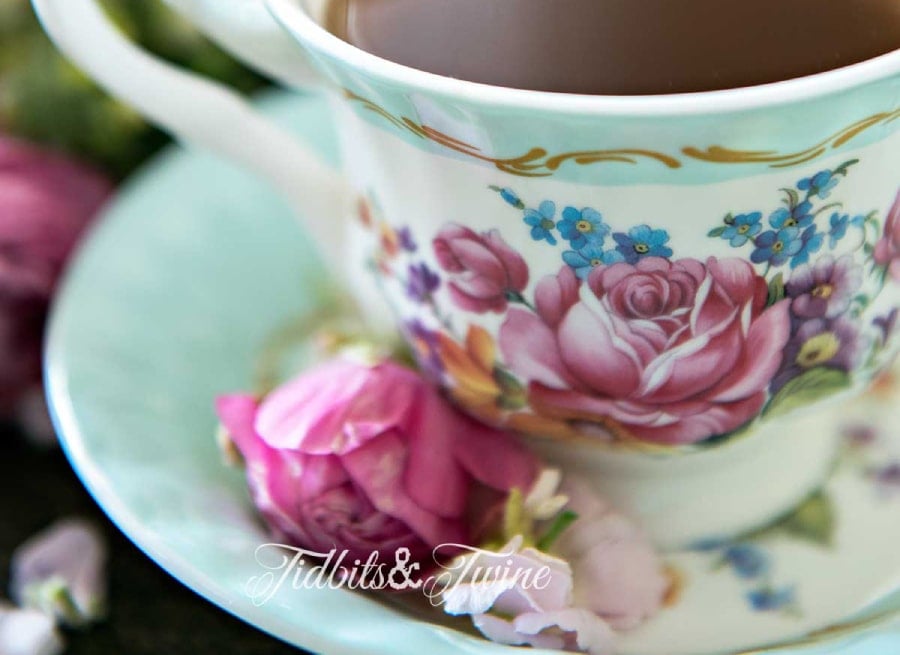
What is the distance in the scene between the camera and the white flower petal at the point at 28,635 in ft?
2.08

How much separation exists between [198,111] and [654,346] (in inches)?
13.8

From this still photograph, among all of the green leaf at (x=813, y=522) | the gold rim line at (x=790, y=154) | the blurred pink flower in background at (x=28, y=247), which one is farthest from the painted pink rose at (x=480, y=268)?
the blurred pink flower in background at (x=28, y=247)

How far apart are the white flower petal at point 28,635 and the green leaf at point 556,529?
1.05 ft

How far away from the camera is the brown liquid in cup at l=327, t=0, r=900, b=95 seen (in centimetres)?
49

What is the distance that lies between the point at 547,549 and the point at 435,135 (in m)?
0.22

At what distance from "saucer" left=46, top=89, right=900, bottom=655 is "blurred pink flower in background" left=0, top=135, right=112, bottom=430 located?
0.05 metres

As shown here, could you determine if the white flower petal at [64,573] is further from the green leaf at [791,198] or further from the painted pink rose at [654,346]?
the green leaf at [791,198]

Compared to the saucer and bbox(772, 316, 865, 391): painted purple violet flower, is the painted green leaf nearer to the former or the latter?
bbox(772, 316, 865, 391): painted purple violet flower

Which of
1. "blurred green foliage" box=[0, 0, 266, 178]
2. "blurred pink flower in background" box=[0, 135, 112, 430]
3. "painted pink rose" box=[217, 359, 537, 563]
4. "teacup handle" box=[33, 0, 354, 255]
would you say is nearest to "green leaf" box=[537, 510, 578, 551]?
"painted pink rose" box=[217, 359, 537, 563]

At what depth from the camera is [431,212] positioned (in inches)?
Result: 21.3

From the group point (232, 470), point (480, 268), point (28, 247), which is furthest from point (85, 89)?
point (480, 268)

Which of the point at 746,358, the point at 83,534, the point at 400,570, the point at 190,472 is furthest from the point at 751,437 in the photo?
the point at 83,534

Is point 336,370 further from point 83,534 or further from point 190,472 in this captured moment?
point 83,534

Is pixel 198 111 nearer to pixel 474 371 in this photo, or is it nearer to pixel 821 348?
pixel 474 371
